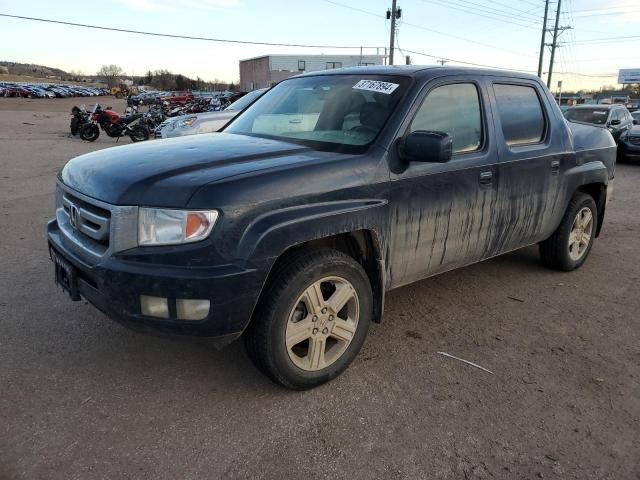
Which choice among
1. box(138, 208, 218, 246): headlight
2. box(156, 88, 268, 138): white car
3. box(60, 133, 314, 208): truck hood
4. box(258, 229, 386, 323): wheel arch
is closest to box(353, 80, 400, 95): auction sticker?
box(60, 133, 314, 208): truck hood

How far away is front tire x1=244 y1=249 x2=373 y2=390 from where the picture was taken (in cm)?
271

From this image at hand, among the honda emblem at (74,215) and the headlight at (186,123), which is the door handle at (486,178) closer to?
the honda emblem at (74,215)

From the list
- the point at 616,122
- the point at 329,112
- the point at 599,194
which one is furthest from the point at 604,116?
the point at 329,112

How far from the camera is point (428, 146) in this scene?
2977 millimetres

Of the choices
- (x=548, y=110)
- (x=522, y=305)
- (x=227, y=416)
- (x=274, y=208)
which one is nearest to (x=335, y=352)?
(x=227, y=416)

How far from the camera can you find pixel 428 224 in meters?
3.40

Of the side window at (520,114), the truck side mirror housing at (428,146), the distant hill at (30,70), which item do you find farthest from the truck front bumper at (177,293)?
the distant hill at (30,70)

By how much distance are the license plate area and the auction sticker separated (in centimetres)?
215

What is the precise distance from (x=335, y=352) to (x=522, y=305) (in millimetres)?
2019

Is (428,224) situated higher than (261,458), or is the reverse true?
(428,224)

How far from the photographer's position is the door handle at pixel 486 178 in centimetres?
367

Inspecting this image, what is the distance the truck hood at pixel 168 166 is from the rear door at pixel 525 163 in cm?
166

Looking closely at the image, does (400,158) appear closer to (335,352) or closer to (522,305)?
(335,352)

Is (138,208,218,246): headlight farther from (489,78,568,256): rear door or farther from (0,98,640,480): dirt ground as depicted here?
(489,78,568,256): rear door
